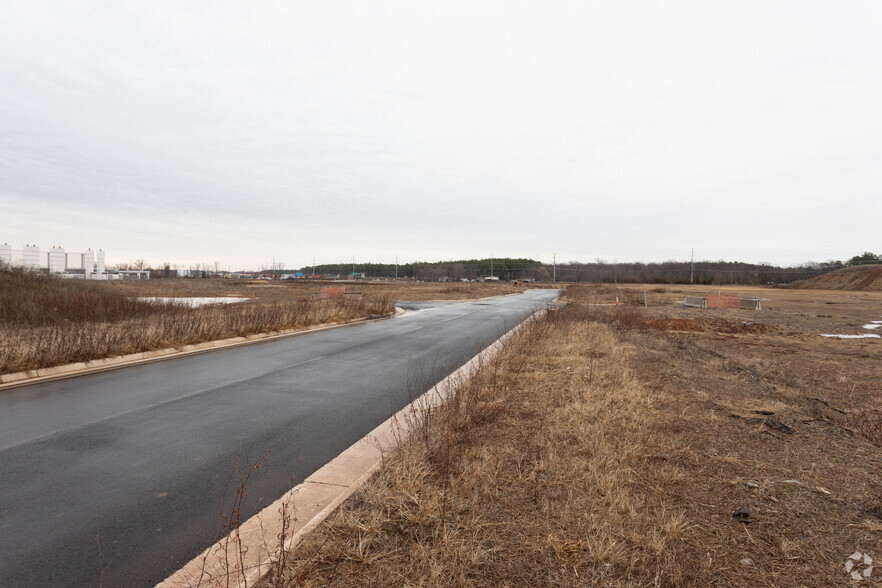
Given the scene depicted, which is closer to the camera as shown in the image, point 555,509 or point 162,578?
point 162,578

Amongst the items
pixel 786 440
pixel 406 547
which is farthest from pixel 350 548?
pixel 786 440

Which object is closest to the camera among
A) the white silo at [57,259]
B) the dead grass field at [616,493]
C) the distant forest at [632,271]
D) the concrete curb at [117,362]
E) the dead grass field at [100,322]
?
Answer: the dead grass field at [616,493]

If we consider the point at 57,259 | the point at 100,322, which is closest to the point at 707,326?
the point at 100,322

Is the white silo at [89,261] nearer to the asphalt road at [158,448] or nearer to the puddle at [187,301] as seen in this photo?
the puddle at [187,301]

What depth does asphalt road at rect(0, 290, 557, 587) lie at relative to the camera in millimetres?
3111

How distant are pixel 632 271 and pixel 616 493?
128830 millimetres

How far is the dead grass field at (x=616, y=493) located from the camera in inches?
111

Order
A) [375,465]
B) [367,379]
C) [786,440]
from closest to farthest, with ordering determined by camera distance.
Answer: [375,465]
[786,440]
[367,379]

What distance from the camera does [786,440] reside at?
5.35 meters

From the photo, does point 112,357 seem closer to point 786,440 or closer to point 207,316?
point 207,316

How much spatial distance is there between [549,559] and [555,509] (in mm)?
662

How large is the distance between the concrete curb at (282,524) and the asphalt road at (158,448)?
184 mm

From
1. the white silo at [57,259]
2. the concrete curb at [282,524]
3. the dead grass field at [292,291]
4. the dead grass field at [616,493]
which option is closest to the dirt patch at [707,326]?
the dead grass field at [616,493]

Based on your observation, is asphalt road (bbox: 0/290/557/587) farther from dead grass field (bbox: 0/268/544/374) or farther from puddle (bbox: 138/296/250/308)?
puddle (bbox: 138/296/250/308)
